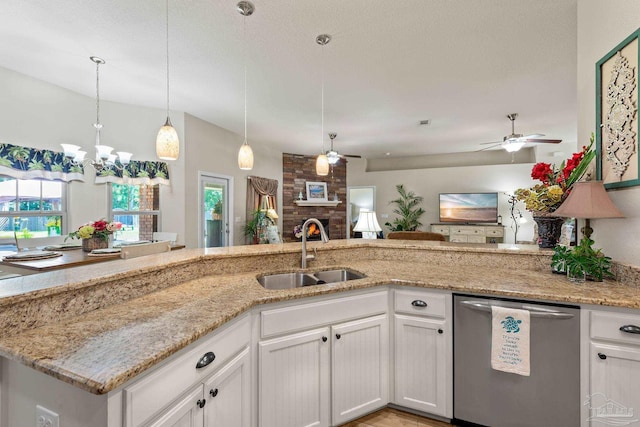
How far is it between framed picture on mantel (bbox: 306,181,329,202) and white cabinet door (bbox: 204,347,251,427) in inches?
253

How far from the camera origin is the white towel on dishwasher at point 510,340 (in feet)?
5.23

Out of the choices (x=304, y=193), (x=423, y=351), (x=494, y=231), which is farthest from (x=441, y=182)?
(x=423, y=351)

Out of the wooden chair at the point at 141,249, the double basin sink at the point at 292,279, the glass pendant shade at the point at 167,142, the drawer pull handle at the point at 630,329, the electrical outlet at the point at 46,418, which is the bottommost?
the electrical outlet at the point at 46,418

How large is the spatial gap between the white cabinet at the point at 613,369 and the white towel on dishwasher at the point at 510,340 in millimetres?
280

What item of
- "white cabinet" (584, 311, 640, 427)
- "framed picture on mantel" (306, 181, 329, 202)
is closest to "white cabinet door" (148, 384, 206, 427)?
"white cabinet" (584, 311, 640, 427)

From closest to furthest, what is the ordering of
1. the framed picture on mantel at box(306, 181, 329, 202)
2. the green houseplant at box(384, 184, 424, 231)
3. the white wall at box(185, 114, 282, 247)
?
the white wall at box(185, 114, 282, 247), the framed picture on mantel at box(306, 181, 329, 202), the green houseplant at box(384, 184, 424, 231)

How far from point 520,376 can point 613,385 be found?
38cm

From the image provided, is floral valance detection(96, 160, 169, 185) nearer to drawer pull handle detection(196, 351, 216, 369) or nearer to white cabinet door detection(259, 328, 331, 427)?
white cabinet door detection(259, 328, 331, 427)

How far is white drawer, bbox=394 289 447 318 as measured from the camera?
5.87 ft

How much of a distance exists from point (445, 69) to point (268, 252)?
9.16 feet

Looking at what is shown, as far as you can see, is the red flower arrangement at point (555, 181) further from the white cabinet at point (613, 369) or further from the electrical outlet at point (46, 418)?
the electrical outlet at point (46, 418)

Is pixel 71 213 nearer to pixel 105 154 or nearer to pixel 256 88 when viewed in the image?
pixel 105 154

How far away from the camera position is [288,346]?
1.57m

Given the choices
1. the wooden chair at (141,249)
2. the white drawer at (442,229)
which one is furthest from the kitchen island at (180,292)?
the white drawer at (442,229)
